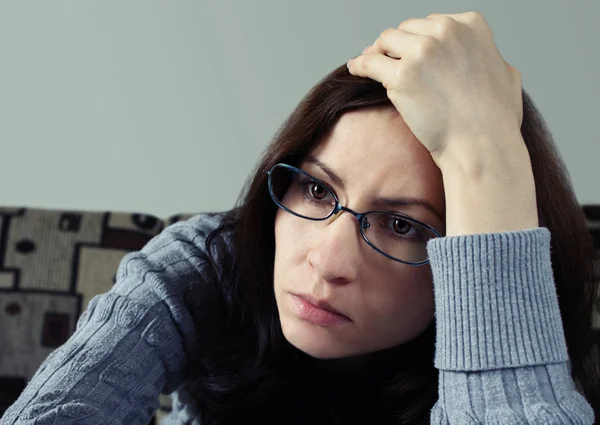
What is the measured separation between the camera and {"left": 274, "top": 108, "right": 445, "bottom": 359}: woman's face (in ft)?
3.01

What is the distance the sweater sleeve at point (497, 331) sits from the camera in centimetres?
85

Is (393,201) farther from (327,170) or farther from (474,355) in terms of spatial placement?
(474,355)

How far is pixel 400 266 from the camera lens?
95cm

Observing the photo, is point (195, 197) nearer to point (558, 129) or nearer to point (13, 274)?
point (13, 274)

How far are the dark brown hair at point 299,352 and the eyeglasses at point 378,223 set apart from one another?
0.07 metres

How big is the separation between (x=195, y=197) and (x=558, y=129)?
125 cm

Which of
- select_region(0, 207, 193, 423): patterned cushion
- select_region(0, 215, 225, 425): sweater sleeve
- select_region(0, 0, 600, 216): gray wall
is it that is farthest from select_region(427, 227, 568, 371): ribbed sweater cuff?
select_region(0, 0, 600, 216): gray wall

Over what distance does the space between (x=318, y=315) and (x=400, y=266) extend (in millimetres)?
142

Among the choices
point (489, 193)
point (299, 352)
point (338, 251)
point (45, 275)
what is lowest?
point (45, 275)

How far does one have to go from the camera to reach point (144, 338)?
41.7 inches

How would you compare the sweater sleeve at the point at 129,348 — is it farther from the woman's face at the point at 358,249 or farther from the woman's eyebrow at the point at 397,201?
the woman's eyebrow at the point at 397,201

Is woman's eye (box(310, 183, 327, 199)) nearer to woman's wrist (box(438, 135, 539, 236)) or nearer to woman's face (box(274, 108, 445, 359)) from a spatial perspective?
woman's face (box(274, 108, 445, 359))

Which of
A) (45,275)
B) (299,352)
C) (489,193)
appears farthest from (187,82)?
(489,193)

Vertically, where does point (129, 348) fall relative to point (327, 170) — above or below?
below
